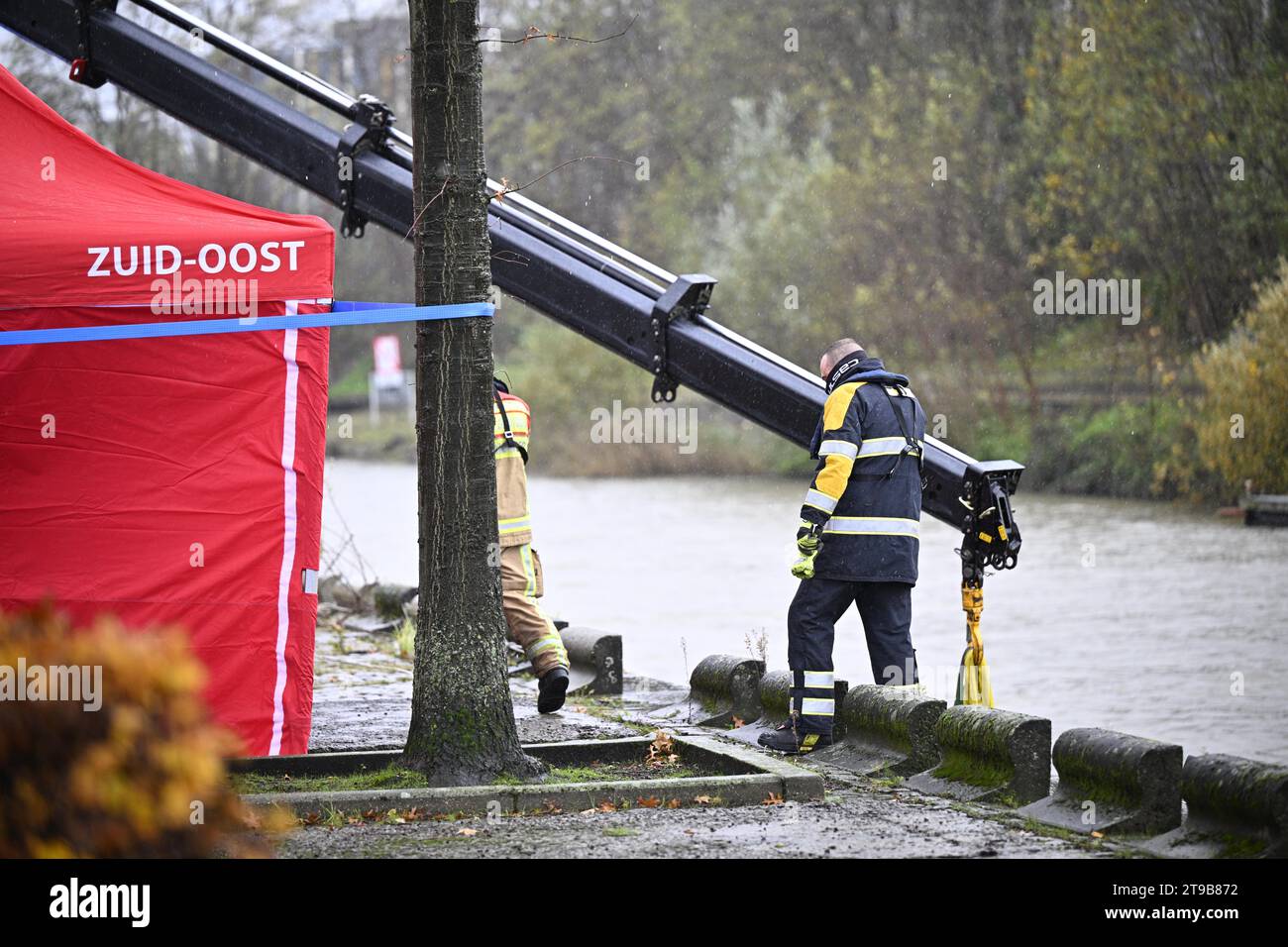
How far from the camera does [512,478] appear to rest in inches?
334

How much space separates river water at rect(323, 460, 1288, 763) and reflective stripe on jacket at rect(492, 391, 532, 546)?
1332mm

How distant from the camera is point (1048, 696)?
13.2 meters

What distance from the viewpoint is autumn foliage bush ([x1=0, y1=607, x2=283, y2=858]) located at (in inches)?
110

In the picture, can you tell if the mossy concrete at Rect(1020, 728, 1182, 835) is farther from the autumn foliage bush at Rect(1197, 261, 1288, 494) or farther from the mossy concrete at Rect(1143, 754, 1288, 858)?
the autumn foliage bush at Rect(1197, 261, 1288, 494)

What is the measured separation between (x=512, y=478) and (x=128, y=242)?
95.9 inches

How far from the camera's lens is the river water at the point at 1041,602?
13.0m

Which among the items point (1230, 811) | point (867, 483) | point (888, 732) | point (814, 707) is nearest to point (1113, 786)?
point (1230, 811)

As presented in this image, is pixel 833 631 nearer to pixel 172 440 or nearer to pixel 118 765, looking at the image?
pixel 172 440

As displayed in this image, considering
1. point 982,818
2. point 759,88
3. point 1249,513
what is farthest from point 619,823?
point 759,88

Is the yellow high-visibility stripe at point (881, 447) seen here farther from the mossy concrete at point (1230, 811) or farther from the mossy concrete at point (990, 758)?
the mossy concrete at point (1230, 811)

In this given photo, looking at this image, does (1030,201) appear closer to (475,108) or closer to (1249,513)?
(1249,513)

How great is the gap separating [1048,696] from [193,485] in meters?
8.31

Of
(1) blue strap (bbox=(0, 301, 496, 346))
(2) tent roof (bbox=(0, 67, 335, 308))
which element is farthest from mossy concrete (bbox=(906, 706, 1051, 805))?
(2) tent roof (bbox=(0, 67, 335, 308))

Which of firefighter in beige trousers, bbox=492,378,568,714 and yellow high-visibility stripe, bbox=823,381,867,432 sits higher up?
yellow high-visibility stripe, bbox=823,381,867,432
